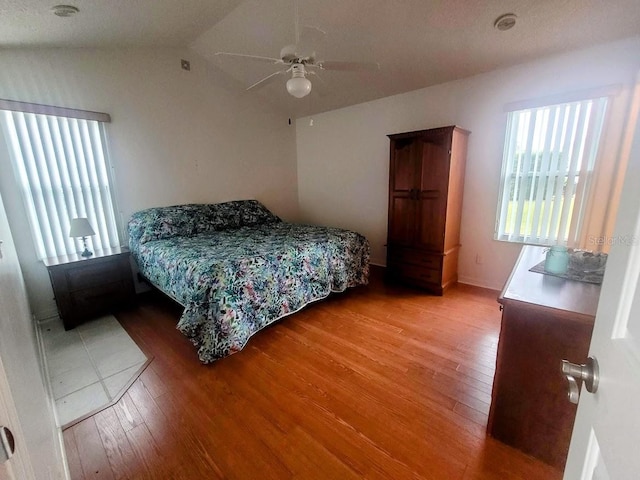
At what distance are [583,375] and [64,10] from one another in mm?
3376

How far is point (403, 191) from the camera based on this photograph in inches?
127

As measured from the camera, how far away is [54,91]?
2.63 metres

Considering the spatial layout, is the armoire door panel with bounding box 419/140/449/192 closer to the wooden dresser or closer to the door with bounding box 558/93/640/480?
the wooden dresser

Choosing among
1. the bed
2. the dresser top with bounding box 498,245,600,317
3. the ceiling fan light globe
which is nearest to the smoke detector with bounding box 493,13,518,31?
the ceiling fan light globe

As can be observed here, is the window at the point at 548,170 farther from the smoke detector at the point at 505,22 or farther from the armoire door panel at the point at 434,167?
the smoke detector at the point at 505,22

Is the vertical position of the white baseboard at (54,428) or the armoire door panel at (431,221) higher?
the armoire door panel at (431,221)

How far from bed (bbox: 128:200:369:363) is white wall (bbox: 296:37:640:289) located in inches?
44.2

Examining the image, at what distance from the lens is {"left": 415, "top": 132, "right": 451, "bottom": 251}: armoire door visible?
287 centimetres

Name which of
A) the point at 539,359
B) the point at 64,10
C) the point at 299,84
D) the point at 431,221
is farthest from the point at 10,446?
the point at 431,221

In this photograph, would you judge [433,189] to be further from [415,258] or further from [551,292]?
[551,292]

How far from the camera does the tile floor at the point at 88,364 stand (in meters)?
1.73

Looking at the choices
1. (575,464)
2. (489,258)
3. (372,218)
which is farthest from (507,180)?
(575,464)

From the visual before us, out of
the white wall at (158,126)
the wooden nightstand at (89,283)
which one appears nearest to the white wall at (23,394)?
the wooden nightstand at (89,283)

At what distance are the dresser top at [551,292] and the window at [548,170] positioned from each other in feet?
5.49
